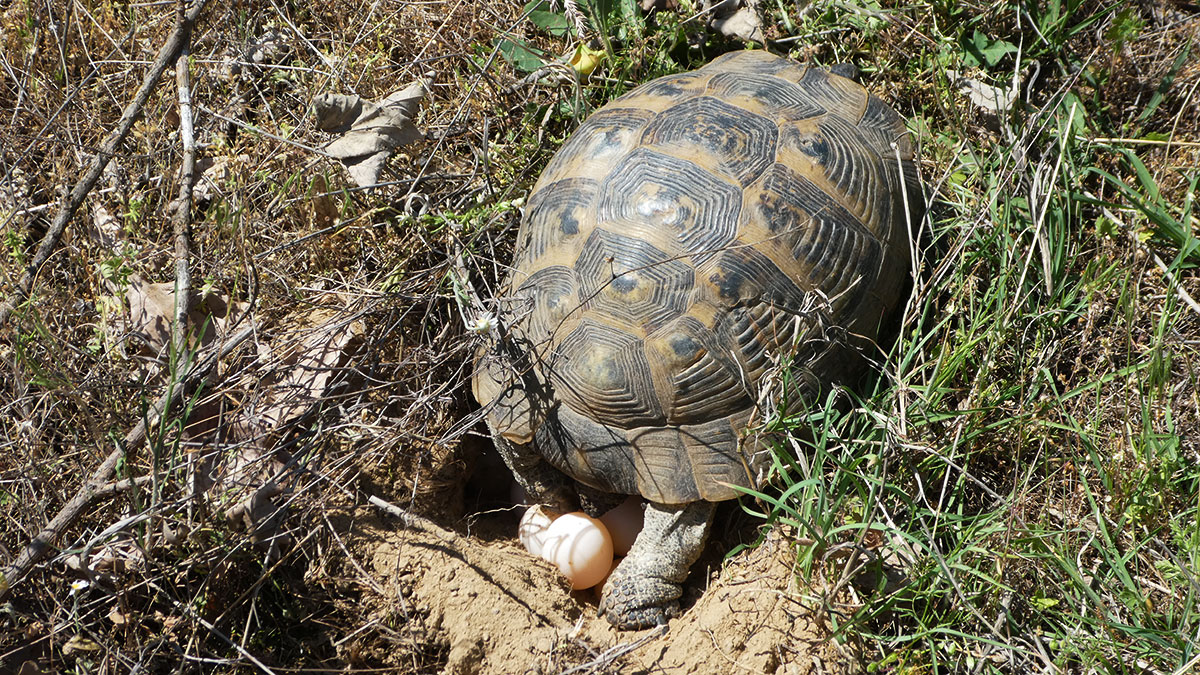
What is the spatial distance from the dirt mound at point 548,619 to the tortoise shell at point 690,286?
1.23 ft

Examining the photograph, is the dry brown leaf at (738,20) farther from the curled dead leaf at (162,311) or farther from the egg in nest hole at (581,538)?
the curled dead leaf at (162,311)

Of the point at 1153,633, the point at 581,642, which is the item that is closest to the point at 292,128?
the point at 581,642

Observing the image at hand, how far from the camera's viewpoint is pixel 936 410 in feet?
9.20

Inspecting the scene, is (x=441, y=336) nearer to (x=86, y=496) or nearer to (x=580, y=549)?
(x=580, y=549)

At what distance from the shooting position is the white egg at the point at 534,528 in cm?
309

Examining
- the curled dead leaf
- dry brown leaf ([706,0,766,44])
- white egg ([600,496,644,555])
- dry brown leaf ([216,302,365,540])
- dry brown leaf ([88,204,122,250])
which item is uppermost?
dry brown leaf ([706,0,766,44])

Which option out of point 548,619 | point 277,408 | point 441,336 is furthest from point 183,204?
point 548,619

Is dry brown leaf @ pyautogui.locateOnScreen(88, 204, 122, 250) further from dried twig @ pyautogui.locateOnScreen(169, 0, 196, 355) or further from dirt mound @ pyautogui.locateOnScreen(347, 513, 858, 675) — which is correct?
dirt mound @ pyautogui.locateOnScreen(347, 513, 858, 675)

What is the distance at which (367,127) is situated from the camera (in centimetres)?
342

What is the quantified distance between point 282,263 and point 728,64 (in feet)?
6.47

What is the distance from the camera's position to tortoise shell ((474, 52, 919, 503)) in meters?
2.71

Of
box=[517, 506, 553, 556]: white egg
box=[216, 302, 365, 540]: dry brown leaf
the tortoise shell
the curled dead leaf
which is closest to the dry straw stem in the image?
the curled dead leaf

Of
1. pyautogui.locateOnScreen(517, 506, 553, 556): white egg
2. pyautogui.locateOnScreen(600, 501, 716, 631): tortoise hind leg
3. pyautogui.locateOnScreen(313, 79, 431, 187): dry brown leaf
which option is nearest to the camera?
pyautogui.locateOnScreen(600, 501, 716, 631): tortoise hind leg

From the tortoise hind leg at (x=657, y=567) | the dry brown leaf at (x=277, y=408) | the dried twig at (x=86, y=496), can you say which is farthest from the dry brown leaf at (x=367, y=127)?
the tortoise hind leg at (x=657, y=567)
